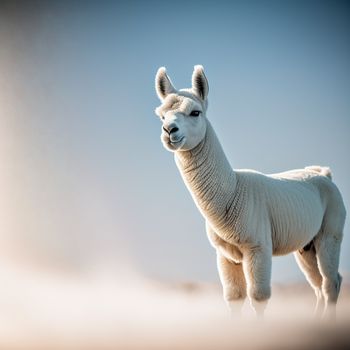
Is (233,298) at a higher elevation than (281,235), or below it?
below

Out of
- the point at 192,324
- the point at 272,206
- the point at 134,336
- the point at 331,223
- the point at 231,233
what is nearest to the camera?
the point at 134,336

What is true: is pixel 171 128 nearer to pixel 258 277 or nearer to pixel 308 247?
pixel 258 277

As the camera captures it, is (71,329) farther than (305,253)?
No

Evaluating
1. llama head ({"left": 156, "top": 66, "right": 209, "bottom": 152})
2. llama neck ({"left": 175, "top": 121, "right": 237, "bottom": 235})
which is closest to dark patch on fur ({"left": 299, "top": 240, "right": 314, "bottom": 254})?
llama neck ({"left": 175, "top": 121, "right": 237, "bottom": 235})

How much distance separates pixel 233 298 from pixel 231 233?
1.63ft

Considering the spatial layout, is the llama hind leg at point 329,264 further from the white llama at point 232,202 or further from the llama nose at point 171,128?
the llama nose at point 171,128

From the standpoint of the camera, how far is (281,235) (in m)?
3.80

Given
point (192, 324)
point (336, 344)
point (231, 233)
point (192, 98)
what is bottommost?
point (336, 344)

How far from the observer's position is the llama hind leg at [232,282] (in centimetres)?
373

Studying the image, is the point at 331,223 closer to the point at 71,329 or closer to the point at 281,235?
the point at 281,235

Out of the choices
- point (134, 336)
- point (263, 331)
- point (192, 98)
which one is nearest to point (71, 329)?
point (134, 336)

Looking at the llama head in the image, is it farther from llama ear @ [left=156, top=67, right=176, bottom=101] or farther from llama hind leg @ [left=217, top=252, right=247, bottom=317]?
llama hind leg @ [left=217, top=252, right=247, bottom=317]

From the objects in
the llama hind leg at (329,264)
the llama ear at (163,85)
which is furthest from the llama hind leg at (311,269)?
the llama ear at (163,85)

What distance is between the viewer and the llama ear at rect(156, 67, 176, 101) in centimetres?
364
